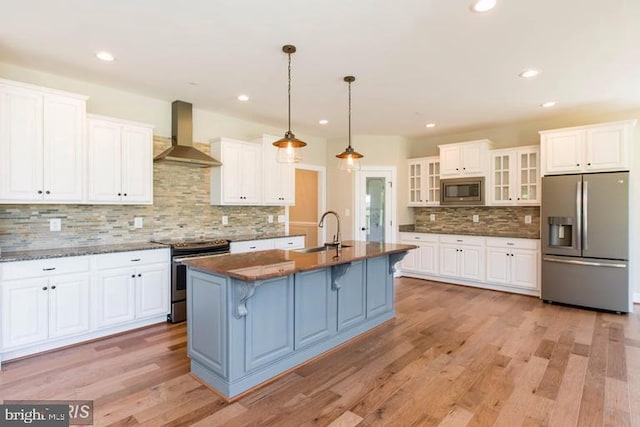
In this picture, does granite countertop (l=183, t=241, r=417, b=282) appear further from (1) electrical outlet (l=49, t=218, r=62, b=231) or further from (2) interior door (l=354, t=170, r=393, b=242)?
(2) interior door (l=354, t=170, r=393, b=242)

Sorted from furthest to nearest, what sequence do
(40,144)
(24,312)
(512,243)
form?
(512,243) → (40,144) → (24,312)

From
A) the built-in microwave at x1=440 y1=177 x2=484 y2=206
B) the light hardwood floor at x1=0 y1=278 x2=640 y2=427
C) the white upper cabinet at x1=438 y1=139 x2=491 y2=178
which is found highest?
the white upper cabinet at x1=438 y1=139 x2=491 y2=178

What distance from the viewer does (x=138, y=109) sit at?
4188mm

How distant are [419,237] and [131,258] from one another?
4.67 meters

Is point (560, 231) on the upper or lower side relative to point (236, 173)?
lower

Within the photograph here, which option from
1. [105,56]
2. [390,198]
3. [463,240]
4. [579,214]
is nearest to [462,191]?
[463,240]

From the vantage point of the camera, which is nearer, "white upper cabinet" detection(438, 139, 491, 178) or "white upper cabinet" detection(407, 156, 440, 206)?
"white upper cabinet" detection(438, 139, 491, 178)

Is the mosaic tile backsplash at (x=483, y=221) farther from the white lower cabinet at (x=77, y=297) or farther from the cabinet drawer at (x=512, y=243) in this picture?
the white lower cabinet at (x=77, y=297)

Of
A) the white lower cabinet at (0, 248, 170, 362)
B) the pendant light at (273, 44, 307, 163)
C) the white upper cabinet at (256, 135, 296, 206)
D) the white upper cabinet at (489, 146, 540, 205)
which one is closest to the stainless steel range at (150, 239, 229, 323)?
the white lower cabinet at (0, 248, 170, 362)

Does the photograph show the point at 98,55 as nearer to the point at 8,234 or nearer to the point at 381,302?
the point at 8,234

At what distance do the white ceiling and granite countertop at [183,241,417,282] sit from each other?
1.80 m

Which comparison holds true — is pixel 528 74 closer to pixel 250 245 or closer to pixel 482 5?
pixel 482 5

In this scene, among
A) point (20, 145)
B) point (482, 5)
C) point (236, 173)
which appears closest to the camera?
point (482, 5)

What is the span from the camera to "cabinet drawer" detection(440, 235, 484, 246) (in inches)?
222
